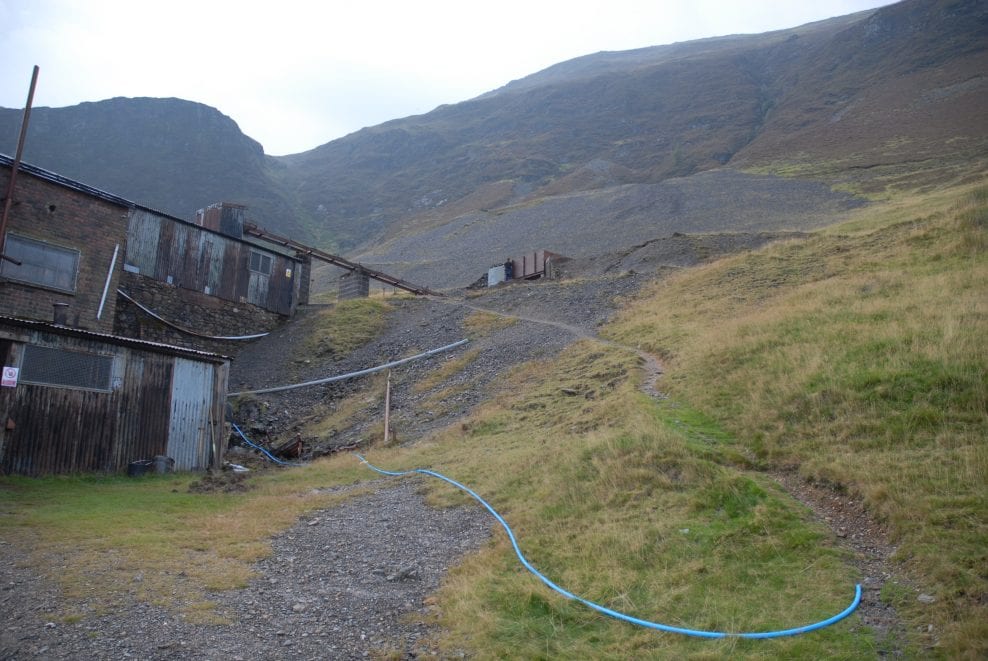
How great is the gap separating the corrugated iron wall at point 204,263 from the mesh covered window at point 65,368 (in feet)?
51.3

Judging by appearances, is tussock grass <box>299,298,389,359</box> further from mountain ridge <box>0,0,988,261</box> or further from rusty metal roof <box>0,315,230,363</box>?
mountain ridge <box>0,0,988,261</box>

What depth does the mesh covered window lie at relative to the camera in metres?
14.1

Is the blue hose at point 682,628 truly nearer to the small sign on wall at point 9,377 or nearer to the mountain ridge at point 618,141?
the small sign on wall at point 9,377

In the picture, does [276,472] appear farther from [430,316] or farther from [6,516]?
[430,316]

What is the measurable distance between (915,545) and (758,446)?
3.77 m

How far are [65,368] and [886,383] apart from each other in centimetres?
1685

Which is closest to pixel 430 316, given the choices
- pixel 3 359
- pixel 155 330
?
pixel 155 330

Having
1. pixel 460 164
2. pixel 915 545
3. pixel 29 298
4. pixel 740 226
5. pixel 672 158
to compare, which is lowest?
pixel 915 545

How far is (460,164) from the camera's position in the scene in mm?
145250

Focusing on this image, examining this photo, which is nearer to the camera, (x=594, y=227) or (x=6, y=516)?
(x=6, y=516)

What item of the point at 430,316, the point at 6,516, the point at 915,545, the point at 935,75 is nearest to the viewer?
the point at 915,545

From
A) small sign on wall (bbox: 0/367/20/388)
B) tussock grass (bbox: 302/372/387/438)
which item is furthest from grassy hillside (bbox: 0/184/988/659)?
tussock grass (bbox: 302/372/387/438)

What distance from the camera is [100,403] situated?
1508cm

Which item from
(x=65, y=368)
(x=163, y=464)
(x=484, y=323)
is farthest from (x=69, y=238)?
(x=484, y=323)
